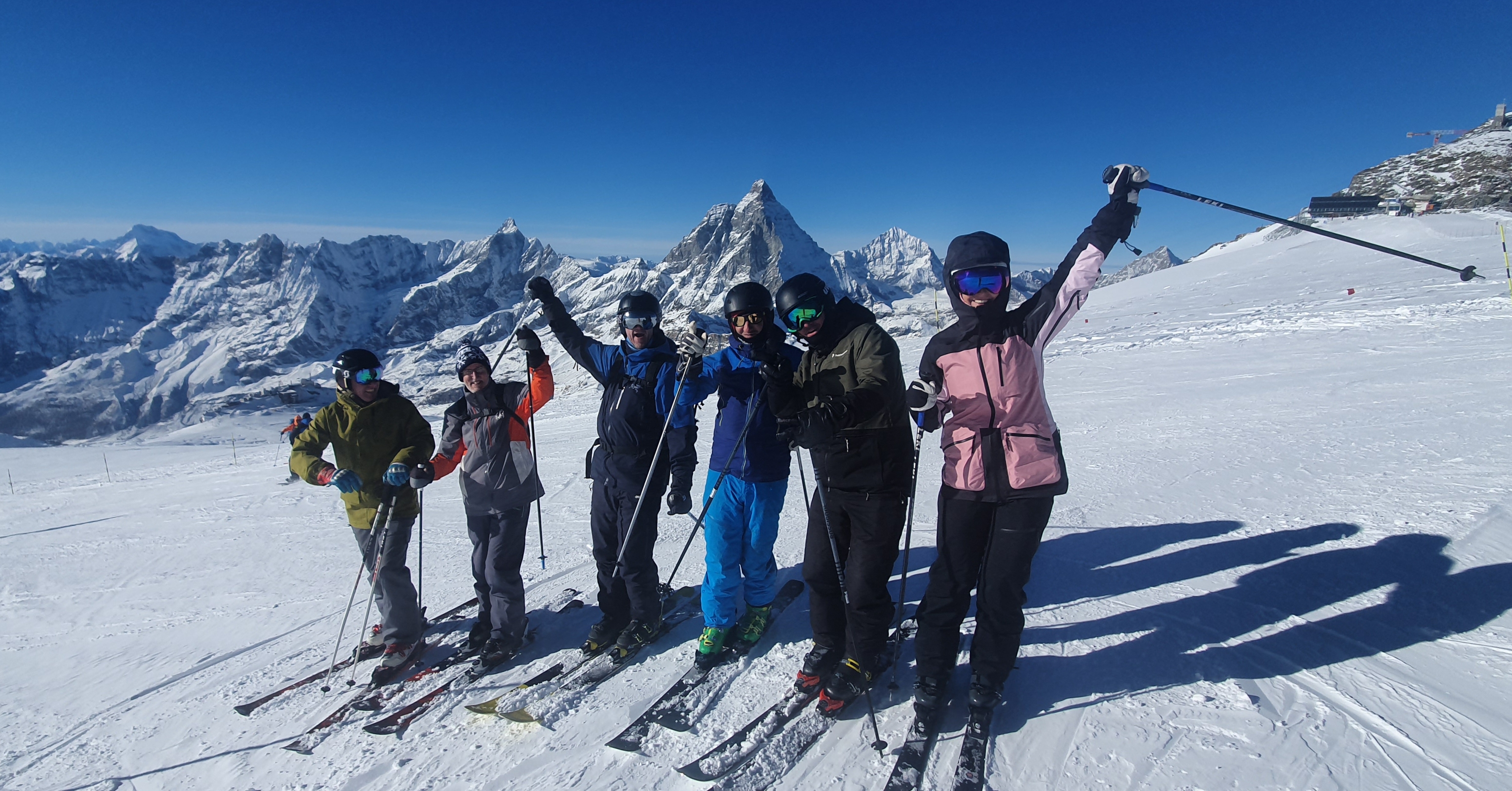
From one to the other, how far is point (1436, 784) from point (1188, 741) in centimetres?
81

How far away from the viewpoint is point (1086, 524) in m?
5.59

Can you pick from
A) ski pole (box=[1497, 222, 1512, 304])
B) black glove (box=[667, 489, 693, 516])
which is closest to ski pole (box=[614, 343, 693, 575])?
black glove (box=[667, 489, 693, 516])

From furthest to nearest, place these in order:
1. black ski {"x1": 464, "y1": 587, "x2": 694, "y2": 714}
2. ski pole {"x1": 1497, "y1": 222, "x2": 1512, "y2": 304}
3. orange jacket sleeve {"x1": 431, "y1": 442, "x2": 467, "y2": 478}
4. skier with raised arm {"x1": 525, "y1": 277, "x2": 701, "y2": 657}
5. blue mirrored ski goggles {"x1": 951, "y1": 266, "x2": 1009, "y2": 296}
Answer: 1. ski pole {"x1": 1497, "y1": 222, "x2": 1512, "y2": 304}
2. orange jacket sleeve {"x1": 431, "y1": 442, "x2": 467, "y2": 478}
3. skier with raised arm {"x1": 525, "y1": 277, "x2": 701, "y2": 657}
4. black ski {"x1": 464, "y1": 587, "x2": 694, "y2": 714}
5. blue mirrored ski goggles {"x1": 951, "y1": 266, "x2": 1009, "y2": 296}

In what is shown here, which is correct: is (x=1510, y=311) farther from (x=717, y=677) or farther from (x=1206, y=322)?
(x=717, y=677)

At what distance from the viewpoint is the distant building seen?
4725 centimetres

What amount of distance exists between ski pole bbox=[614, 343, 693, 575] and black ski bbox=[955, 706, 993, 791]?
2200 millimetres

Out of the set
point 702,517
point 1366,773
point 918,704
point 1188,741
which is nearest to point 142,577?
point 702,517

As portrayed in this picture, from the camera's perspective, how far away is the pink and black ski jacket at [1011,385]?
292 cm

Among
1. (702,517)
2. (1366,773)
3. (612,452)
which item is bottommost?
(1366,773)

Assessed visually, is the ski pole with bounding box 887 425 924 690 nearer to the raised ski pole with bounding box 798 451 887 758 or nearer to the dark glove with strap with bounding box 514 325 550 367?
the raised ski pole with bounding box 798 451 887 758

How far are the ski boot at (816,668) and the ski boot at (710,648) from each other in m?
0.53

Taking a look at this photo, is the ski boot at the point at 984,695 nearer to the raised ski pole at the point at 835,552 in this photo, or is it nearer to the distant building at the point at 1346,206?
the raised ski pole at the point at 835,552

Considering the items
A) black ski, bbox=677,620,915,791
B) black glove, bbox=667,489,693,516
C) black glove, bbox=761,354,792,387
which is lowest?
black ski, bbox=677,620,915,791

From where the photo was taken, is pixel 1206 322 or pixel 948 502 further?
pixel 1206 322
